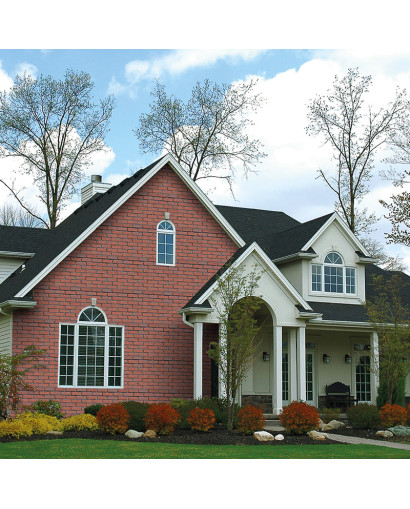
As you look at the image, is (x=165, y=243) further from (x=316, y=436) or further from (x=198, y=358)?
(x=316, y=436)

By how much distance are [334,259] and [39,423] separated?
42.5 ft

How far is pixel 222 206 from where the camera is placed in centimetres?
3062

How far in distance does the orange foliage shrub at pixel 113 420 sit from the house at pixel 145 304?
3.98 meters

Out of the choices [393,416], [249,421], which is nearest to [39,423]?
[249,421]

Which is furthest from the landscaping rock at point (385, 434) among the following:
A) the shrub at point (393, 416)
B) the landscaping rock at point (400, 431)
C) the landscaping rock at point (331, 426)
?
the landscaping rock at point (331, 426)

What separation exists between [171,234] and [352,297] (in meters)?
7.37

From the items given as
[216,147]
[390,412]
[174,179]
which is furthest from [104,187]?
[390,412]

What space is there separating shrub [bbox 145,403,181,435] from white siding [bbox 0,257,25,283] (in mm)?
10353

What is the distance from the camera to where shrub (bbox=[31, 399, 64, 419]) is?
20141mm

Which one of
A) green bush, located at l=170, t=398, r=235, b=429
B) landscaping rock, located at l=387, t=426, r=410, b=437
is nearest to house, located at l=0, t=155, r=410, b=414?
green bush, located at l=170, t=398, r=235, b=429

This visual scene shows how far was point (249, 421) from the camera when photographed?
56.2ft

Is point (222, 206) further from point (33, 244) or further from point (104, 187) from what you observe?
point (33, 244)

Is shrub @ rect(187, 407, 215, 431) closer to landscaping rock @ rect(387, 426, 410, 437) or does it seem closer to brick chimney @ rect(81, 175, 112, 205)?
landscaping rock @ rect(387, 426, 410, 437)

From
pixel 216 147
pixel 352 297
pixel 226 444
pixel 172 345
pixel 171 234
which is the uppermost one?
pixel 216 147
